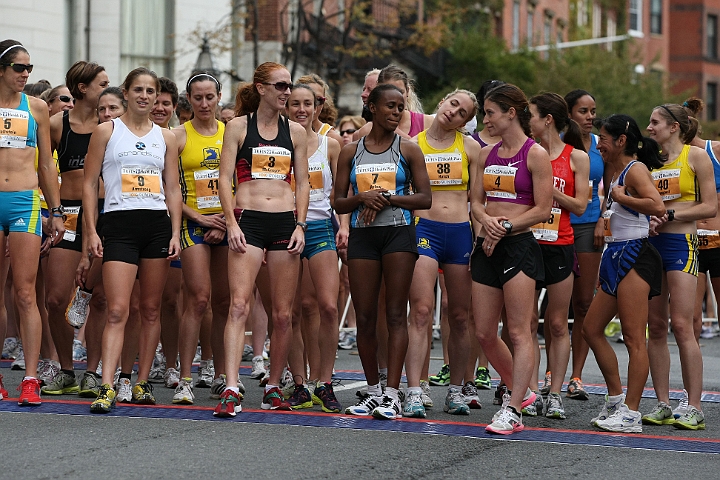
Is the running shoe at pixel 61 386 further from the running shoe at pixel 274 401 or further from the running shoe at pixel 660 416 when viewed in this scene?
the running shoe at pixel 660 416

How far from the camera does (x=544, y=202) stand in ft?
26.9

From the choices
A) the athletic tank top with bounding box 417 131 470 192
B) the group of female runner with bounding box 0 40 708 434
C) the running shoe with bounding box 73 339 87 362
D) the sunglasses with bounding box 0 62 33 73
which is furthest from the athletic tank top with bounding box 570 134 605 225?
the running shoe with bounding box 73 339 87 362

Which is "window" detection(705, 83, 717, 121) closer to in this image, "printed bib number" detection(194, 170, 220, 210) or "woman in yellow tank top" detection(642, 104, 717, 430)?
"woman in yellow tank top" detection(642, 104, 717, 430)

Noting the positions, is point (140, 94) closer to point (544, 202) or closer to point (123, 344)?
point (123, 344)

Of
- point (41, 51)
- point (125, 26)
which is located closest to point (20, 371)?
point (41, 51)

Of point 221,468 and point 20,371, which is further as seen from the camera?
point 20,371

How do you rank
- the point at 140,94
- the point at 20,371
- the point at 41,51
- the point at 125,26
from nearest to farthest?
1. the point at 140,94
2. the point at 20,371
3. the point at 41,51
4. the point at 125,26

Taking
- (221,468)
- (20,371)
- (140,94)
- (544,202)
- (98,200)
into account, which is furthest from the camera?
(20,371)

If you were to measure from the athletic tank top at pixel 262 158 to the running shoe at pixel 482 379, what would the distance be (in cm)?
292

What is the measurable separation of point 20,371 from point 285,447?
450cm

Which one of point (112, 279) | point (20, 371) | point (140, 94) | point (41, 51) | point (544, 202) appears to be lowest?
point (20, 371)

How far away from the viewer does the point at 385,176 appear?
28.3ft

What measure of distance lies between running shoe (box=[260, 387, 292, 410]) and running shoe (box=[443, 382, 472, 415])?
112 cm

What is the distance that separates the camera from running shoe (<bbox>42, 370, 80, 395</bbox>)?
30.8 ft
